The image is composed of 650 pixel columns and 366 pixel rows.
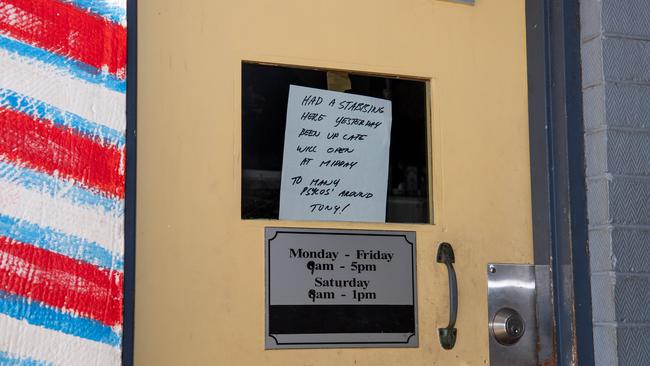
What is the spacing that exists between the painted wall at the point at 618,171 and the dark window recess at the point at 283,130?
0.47 m

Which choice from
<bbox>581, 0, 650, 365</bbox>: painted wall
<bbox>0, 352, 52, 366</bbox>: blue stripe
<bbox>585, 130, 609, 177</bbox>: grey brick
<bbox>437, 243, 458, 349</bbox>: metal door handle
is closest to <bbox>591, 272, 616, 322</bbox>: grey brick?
<bbox>581, 0, 650, 365</bbox>: painted wall

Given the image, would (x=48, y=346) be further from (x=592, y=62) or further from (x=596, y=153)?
(x=592, y=62)

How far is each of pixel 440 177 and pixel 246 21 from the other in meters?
0.68

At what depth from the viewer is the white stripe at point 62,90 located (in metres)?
1.97

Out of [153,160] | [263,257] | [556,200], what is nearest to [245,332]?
[263,257]

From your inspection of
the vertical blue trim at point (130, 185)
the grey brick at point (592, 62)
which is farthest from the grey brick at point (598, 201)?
the vertical blue trim at point (130, 185)

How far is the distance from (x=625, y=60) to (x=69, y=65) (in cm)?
153

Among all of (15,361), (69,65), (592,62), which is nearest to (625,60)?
(592,62)

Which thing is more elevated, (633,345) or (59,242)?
(59,242)

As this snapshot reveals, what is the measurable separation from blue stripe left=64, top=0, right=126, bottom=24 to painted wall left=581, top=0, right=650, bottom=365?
1.32 m

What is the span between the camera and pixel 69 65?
6.70ft

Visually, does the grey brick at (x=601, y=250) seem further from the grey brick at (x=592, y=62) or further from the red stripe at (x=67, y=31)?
the red stripe at (x=67, y=31)

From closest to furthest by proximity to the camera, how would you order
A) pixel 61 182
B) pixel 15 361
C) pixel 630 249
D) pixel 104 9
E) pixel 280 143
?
pixel 15 361 → pixel 61 182 → pixel 104 9 → pixel 280 143 → pixel 630 249

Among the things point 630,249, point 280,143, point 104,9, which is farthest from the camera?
point 630,249
